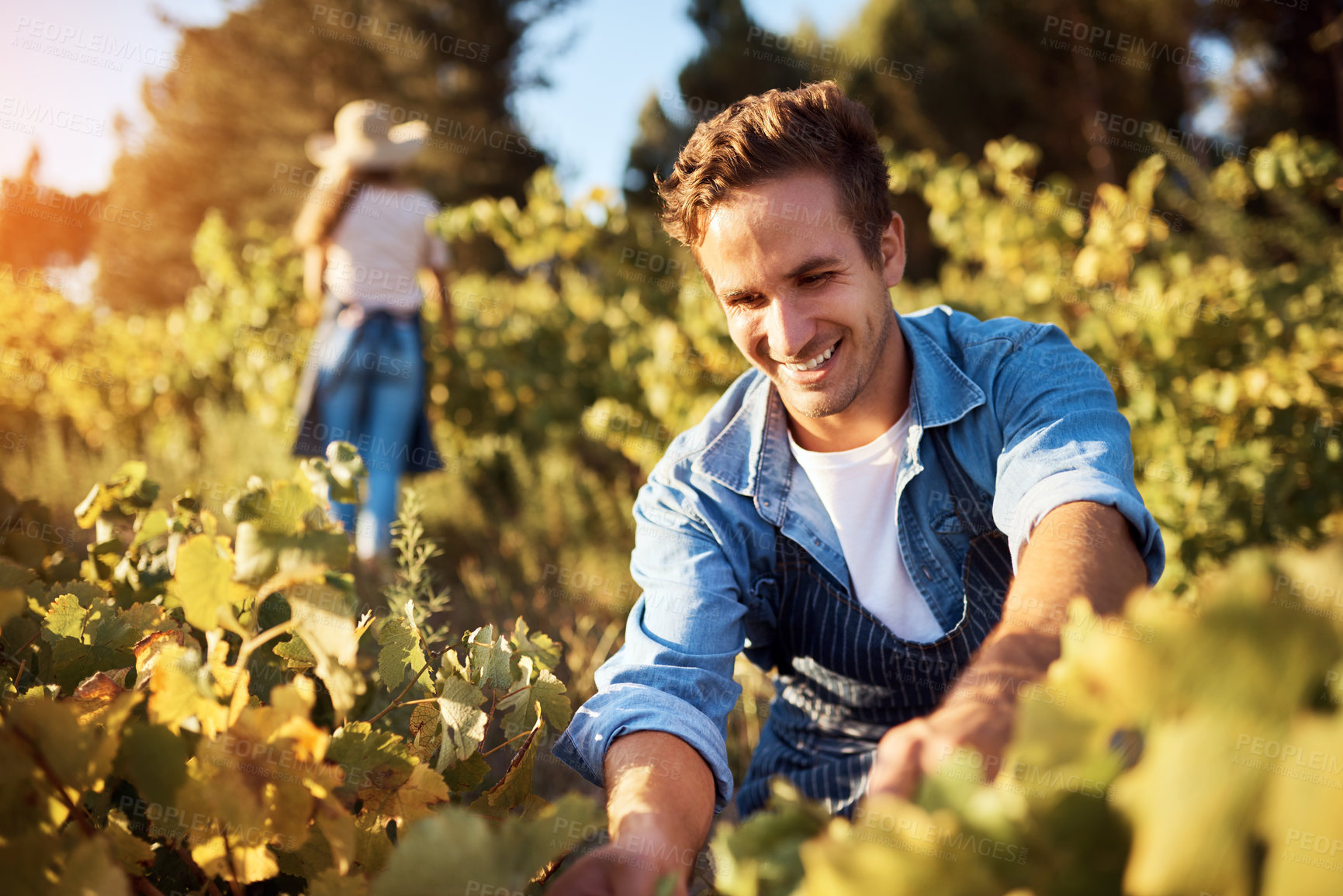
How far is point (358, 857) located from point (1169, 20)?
16.5 meters

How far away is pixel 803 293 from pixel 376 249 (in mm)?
3193

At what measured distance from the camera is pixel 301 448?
14.3ft

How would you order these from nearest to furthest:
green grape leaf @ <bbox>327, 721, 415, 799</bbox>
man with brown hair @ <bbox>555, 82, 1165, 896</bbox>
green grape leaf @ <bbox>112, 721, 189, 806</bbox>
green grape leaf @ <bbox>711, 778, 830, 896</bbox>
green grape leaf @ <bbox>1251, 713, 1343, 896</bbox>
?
green grape leaf @ <bbox>1251, 713, 1343, 896</bbox>
green grape leaf @ <bbox>711, 778, 830, 896</bbox>
green grape leaf @ <bbox>112, 721, 189, 806</bbox>
green grape leaf @ <bbox>327, 721, 415, 799</bbox>
man with brown hair @ <bbox>555, 82, 1165, 896</bbox>

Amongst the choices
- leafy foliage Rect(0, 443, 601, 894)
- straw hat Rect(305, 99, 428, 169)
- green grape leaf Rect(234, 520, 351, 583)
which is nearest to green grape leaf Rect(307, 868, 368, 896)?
leafy foliage Rect(0, 443, 601, 894)

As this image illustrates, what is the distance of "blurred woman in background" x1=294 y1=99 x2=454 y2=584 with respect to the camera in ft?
13.7

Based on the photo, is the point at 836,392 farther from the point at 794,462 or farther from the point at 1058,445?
the point at 1058,445

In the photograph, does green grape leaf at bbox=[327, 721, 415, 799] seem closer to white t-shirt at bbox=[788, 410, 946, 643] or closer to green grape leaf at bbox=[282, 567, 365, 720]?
green grape leaf at bbox=[282, 567, 365, 720]

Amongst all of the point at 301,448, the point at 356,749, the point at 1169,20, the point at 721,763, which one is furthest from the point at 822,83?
the point at 1169,20

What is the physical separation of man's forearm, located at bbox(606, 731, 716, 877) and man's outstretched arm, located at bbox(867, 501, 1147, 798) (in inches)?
9.5

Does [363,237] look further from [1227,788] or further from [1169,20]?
[1169,20]

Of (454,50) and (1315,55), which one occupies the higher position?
(454,50)

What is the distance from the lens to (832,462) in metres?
1.70

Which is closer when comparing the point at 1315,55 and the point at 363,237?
the point at 363,237

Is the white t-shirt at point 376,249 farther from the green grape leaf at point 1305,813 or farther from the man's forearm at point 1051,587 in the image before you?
the green grape leaf at point 1305,813
